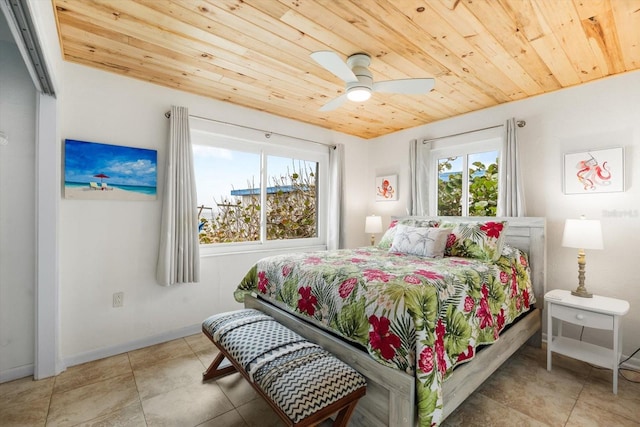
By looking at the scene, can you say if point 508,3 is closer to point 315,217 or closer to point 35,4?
point 35,4

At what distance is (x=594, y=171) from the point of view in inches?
99.7

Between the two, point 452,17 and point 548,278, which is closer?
point 452,17

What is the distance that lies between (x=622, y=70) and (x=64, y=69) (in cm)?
451

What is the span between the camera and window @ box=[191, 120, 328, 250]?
10.5ft

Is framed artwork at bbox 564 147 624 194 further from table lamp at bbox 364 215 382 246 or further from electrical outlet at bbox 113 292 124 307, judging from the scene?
electrical outlet at bbox 113 292 124 307

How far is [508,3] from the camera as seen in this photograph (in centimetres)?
163

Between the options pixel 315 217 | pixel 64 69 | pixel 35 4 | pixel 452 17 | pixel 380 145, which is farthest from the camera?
pixel 380 145

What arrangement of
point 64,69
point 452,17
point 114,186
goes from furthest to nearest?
point 114,186 < point 64,69 < point 452,17

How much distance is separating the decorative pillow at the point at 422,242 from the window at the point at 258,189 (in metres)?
1.49

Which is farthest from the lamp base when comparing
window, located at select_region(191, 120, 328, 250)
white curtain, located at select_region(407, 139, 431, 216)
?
window, located at select_region(191, 120, 328, 250)

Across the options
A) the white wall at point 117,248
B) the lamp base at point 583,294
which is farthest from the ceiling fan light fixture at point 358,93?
the lamp base at point 583,294

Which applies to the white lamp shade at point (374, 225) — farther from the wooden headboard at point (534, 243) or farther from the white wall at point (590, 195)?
the white wall at point (590, 195)

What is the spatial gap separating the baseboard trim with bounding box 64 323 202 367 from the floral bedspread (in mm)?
1026

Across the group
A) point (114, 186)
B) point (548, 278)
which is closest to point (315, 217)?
point (114, 186)
